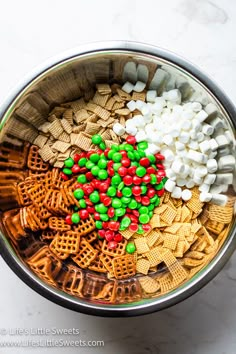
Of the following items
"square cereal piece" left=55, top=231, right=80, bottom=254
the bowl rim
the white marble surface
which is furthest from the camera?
the white marble surface

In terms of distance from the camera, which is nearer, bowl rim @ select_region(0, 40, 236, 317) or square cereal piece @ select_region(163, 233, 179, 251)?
bowl rim @ select_region(0, 40, 236, 317)

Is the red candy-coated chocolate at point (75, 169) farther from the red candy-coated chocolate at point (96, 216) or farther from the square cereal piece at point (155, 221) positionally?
the square cereal piece at point (155, 221)

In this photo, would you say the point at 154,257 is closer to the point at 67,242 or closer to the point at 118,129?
the point at 67,242

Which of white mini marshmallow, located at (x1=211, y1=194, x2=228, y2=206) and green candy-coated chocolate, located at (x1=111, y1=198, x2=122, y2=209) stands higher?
white mini marshmallow, located at (x1=211, y1=194, x2=228, y2=206)

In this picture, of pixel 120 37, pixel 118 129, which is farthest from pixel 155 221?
pixel 120 37

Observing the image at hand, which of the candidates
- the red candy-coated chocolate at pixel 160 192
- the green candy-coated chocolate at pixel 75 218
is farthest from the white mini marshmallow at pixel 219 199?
the green candy-coated chocolate at pixel 75 218

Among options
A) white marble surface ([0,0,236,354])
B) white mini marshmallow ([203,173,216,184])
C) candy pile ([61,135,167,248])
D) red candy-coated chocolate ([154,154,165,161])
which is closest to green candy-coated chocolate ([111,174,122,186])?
candy pile ([61,135,167,248])

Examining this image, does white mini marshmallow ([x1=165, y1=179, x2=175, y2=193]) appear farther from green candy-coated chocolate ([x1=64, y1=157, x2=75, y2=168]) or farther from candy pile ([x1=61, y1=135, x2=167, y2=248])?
green candy-coated chocolate ([x1=64, y1=157, x2=75, y2=168])

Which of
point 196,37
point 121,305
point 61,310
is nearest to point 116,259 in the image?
point 121,305
